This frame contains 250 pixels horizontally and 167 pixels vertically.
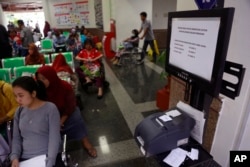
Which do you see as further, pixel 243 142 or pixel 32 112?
pixel 32 112

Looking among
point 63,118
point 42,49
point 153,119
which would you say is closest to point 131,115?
point 63,118

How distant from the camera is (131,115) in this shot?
9.36 ft

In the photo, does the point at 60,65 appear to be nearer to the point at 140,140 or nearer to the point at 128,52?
the point at 140,140

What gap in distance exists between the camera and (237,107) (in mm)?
1235

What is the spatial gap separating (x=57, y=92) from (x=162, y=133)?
4.12 ft

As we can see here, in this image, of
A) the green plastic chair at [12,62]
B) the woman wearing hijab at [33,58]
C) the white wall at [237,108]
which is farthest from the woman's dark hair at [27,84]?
the green plastic chair at [12,62]

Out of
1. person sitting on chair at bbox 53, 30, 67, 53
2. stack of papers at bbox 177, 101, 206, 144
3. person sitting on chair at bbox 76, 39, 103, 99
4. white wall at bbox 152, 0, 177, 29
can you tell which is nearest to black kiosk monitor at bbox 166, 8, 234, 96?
stack of papers at bbox 177, 101, 206, 144

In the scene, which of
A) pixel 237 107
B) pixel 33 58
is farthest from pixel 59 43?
pixel 237 107

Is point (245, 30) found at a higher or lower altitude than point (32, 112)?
higher

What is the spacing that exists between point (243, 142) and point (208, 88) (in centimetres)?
81

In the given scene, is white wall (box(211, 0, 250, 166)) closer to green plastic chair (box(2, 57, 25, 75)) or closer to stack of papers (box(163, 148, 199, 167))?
stack of papers (box(163, 148, 199, 167))

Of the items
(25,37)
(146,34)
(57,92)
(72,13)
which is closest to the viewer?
(57,92)

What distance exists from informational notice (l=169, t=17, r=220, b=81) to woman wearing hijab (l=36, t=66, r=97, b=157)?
1.23m

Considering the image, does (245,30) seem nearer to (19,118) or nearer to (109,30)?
(19,118)
